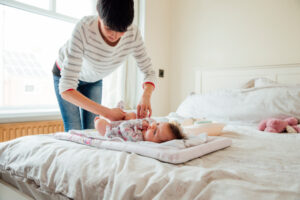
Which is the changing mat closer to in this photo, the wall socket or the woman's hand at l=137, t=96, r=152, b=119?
the woman's hand at l=137, t=96, r=152, b=119

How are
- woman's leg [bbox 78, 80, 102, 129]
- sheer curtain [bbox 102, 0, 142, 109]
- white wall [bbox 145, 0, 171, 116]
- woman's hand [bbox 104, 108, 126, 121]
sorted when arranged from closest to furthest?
woman's hand [bbox 104, 108, 126, 121], woman's leg [bbox 78, 80, 102, 129], sheer curtain [bbox 102, 0, 142, 109], white wall [bbox 145, 0, 171, 116]

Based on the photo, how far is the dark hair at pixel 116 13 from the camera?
37.9 inches

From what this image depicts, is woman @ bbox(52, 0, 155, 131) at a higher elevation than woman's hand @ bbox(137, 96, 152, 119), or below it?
higher

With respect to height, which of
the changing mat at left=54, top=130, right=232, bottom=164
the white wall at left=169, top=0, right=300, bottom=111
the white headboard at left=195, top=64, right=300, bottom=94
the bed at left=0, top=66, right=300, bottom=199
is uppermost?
the white wall at left=169, top=0, right=300, bottom=111

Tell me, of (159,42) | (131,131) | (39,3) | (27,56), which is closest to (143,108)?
(131,131)

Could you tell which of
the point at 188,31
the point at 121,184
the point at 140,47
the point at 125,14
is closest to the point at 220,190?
the point at 121,184

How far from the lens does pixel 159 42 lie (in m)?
3.00

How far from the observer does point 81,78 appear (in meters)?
1.48

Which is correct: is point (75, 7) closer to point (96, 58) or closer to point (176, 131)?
point (96, 58)

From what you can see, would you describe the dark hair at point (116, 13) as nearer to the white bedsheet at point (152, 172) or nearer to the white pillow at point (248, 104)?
the white bedsheet at point (152, 172)

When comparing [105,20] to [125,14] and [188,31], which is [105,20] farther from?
[188,31]

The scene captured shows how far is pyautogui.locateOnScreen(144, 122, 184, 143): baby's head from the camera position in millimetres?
1010

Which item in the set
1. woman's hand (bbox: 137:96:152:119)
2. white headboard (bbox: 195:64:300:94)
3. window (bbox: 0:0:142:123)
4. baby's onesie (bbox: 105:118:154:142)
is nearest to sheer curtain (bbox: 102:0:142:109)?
window (bbox: 0:0:142:123)

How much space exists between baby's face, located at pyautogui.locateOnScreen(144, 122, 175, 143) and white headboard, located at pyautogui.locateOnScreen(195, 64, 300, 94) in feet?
4.67
